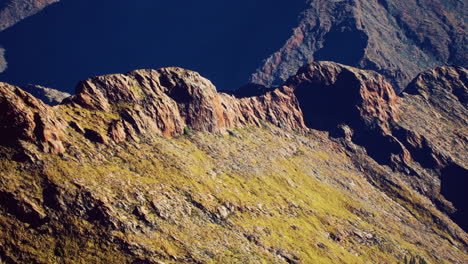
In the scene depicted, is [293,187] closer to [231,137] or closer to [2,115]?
[231,137]

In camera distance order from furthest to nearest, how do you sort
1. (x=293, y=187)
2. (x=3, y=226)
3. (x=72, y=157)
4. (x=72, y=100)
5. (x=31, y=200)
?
(x=293, y=187) → (x=72, y=100) → (x=72, y=157) → (x=31, y=200) → (x=3, y=226)

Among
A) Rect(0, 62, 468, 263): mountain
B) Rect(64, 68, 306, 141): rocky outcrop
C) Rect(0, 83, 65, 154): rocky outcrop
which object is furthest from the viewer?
Rect(64, 68, 306, 141): rocky outcrop

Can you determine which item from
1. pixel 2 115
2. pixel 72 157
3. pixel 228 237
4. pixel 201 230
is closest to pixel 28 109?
pixel 2 115

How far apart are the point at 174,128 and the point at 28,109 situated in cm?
6964

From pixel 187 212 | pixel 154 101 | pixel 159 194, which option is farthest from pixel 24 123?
pixel 154 101

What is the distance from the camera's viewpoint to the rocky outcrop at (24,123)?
105m

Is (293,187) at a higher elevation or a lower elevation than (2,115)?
lower

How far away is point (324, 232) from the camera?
528 feet

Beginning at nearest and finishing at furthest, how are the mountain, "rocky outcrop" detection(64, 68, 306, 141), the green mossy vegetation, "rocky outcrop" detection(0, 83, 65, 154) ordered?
the green mossy vegetation
the mountain
"rocky outcrop" detection(0, 83, 65, 154)
"rocky outcrop" detection(64, 68, 306, 141)

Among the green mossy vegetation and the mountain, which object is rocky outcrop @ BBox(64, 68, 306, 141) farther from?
the green mossy vegetation

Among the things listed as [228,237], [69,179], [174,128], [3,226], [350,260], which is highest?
[174,128]

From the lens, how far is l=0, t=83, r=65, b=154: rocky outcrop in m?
105

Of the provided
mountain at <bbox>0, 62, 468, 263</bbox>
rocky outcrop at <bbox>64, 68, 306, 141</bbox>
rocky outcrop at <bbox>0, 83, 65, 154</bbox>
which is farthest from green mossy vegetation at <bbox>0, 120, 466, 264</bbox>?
rocky outcrop at <bbox>64, 68, 306, 141</bbox>

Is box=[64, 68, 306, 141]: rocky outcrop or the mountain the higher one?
box=[64, 68, 306, 141]: rocky outcrop
